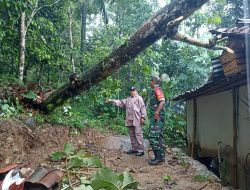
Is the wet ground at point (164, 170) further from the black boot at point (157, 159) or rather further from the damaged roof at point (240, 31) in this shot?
the damaged roof at point (240, 31)

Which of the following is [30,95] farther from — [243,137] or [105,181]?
[243,137]

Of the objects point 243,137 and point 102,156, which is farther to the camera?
point 102,156

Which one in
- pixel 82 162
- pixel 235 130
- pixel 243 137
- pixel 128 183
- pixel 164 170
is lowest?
pixel 164 170

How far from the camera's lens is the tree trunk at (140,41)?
6.11 m

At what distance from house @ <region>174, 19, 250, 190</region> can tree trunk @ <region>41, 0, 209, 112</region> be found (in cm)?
73

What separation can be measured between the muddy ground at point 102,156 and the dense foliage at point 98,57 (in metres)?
0.70

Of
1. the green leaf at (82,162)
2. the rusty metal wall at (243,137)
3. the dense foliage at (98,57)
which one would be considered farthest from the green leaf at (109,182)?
the dense foliage at (98,57)

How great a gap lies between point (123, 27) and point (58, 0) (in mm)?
5381

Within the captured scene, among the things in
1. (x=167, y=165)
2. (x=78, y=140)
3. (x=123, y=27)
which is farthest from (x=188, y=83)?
(x=167, y=165)

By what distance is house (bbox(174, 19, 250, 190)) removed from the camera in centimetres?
608

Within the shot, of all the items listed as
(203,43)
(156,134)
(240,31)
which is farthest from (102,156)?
(240,31)

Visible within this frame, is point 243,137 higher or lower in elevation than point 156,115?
lower

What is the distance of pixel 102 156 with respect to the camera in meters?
8.61

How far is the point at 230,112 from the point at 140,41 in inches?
118
